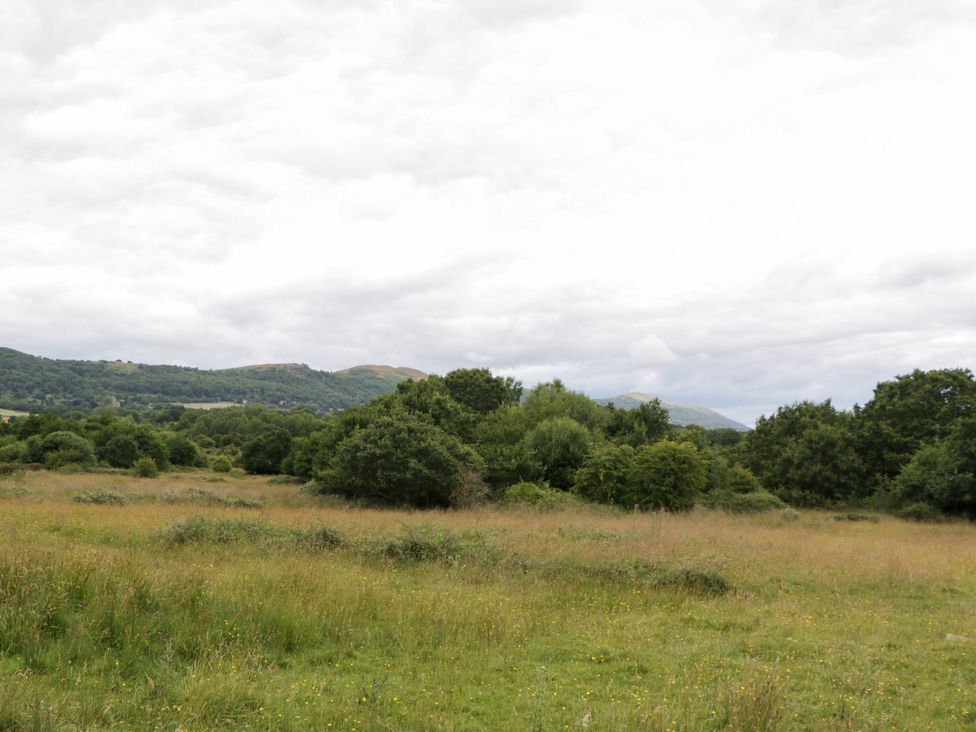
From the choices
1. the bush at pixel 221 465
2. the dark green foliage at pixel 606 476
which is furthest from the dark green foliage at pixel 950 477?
the bush at pixel 221 465

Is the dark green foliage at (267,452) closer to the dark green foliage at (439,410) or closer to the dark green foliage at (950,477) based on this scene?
the dark green foliage at (439,410)

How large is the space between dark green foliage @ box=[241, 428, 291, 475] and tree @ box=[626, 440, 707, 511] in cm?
4483

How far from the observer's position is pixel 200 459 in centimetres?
6788

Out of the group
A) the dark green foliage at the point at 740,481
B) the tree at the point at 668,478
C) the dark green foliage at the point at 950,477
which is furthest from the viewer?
the dark green foliage at the point at 740,481

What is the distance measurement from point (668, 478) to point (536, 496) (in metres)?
6.41

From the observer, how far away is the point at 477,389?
180 feet

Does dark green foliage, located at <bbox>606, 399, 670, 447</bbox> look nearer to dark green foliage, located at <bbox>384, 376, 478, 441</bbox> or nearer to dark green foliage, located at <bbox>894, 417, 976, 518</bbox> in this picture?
dark green foliage, located at <bbox>384, 376, 478, 441</bbox>

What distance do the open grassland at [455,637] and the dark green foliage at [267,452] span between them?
52.8m

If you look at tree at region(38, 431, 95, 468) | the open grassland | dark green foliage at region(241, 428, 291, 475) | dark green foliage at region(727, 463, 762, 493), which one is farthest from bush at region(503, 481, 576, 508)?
dark green foliage at region(241, 428, 291, 475)

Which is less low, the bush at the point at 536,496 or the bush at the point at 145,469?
the bush at the point at 536,496

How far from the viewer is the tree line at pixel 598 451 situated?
2927cm

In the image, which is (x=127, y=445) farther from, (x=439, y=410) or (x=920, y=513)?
(x=920, y=513)

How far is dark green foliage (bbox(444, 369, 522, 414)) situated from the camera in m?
54.3

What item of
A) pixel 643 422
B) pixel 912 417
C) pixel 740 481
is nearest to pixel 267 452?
pixel 643 422
